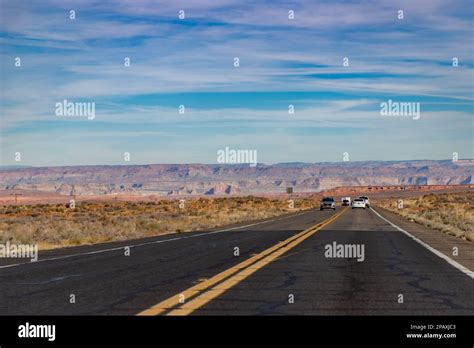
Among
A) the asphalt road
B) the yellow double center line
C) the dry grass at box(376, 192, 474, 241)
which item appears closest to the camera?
the yellow double center line

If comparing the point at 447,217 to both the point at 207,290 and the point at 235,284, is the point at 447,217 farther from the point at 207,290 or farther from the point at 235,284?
the point at 207,290

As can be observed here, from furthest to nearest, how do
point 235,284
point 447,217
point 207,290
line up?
point 447,217 → point 235,284 → point 207,290

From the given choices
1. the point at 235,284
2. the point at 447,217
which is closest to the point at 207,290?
the point at 235,284

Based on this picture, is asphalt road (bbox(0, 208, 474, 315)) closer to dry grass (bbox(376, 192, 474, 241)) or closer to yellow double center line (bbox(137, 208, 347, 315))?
yellow double center line (bbox(137, 208, 347, 315))

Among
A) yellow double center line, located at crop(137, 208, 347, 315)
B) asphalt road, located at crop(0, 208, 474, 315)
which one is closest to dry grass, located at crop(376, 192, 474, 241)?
asphalt road, located at crop(0, 208, 474, 315)

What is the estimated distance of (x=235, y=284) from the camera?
11.2 metres

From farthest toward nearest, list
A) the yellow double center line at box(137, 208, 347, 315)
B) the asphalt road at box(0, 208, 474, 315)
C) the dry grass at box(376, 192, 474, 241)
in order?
the dry grass at box(376, 192, 474, 241) → the asphalt road at box(0, 208, 474, 315) → the yellow double center line at box(137, 208, 347, 315)

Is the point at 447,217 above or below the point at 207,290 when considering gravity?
below

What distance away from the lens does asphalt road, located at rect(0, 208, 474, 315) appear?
29.5 feet
